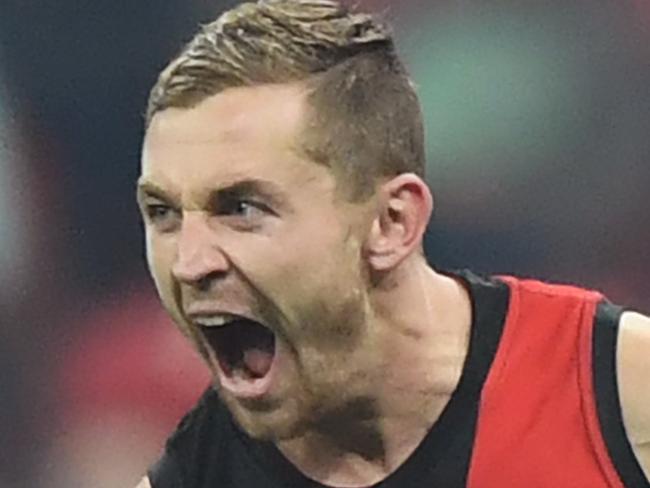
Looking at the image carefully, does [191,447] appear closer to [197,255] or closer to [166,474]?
[166,474]

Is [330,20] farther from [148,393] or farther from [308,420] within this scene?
[148,393]

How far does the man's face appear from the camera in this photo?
813 mm

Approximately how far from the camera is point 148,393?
4.38 feet

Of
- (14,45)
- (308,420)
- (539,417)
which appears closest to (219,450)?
(308,420)

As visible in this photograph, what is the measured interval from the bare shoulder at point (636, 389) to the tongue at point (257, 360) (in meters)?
0.21

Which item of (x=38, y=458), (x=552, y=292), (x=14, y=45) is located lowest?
(x=38, y=458)

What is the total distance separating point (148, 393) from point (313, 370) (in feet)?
1.64

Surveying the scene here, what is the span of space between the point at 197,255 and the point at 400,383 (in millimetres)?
167

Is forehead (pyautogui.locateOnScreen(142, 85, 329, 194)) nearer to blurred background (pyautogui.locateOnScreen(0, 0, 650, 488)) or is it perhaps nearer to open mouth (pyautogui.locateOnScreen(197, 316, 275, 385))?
open mouth (pyautogui.locateOnScreen(197, 316, 275, 385))

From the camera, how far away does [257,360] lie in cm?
90

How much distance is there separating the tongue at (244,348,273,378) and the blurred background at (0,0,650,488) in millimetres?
427

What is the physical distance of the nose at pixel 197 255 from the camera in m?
0.81

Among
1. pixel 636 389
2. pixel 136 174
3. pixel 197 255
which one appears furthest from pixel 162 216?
pixel 136 174

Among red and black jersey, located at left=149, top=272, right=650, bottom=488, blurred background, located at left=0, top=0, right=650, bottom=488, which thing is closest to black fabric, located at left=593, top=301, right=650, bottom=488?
red and black jersey, located at left=149, top=272, right=650, bottom=488
